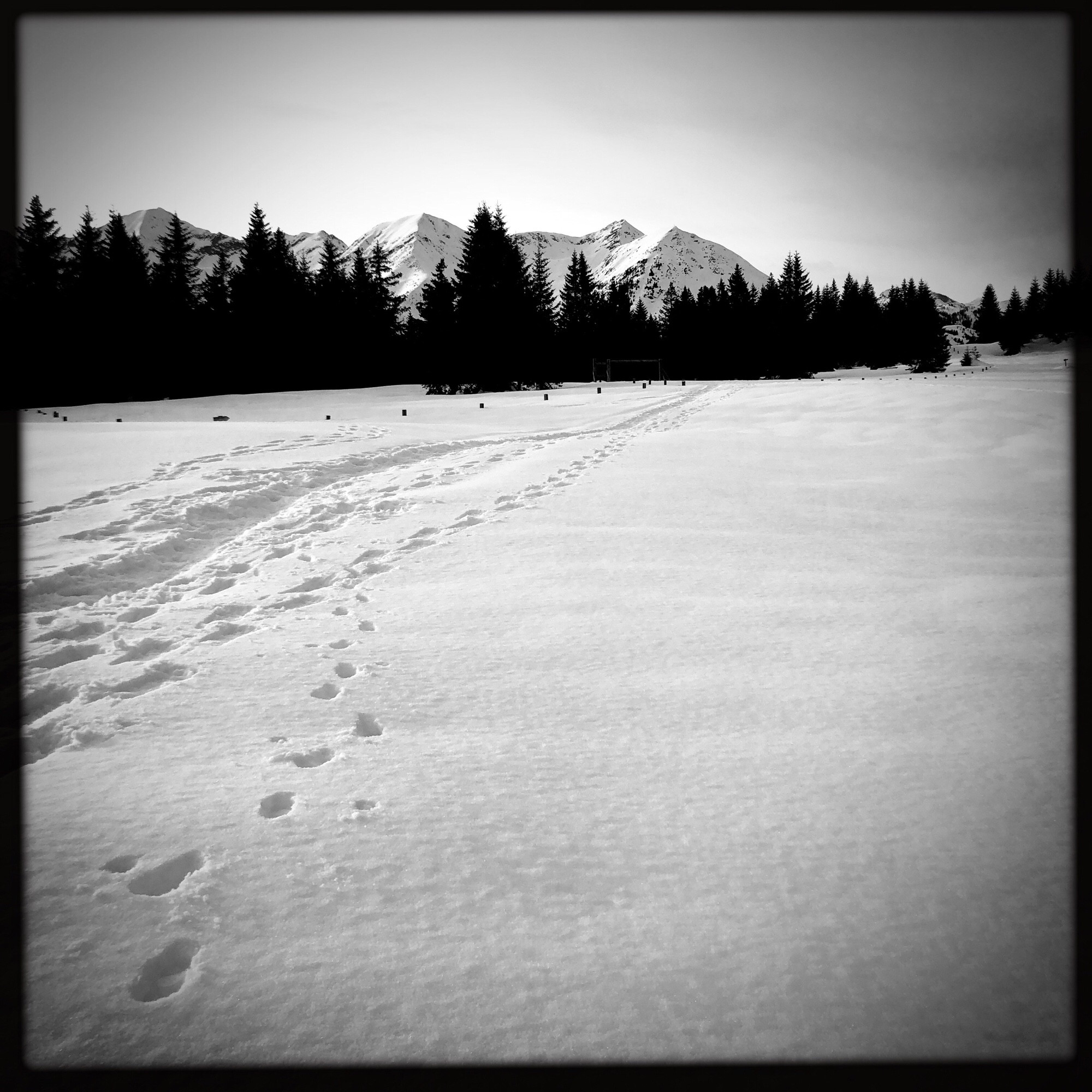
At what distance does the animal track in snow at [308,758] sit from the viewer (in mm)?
2150

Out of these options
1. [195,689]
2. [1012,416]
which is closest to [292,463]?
[195,689]

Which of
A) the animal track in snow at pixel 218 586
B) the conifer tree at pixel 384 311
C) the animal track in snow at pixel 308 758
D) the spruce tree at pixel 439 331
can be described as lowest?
the animal track in snow at pixel 308 758

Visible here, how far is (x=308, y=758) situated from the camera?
7.15 ft

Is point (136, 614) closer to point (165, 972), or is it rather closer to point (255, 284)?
point (165, 972)

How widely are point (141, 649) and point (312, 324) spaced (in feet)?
107

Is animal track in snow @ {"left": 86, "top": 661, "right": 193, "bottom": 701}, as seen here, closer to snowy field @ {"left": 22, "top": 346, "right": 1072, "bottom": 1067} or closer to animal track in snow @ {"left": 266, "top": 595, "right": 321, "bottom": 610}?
snowy field @ {"left": 22, "top": 346, "right": 1072, "bottom": 1067}

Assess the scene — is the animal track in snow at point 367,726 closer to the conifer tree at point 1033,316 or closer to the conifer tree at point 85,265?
the conifer tree at point 85,265

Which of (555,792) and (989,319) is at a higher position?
(989,319)

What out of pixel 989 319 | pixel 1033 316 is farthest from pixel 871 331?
pixel 989 319

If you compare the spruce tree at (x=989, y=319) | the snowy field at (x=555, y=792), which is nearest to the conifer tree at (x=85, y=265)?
the snowy field at (x=555, y=792)

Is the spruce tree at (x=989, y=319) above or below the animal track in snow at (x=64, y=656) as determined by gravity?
above

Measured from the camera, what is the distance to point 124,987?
4.43 feet

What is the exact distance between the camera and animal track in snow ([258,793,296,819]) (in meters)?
1.89

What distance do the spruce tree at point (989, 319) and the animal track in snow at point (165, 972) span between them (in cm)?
8546
